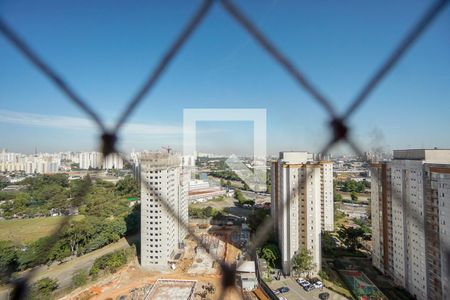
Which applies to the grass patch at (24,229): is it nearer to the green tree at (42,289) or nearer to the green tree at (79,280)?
the green tree at (79,280)

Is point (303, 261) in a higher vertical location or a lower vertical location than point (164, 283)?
higher

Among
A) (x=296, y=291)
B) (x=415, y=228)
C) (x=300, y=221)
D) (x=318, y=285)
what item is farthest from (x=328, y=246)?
(x=415, y=228)

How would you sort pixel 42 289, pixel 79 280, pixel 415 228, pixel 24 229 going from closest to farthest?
pixel 415 228 → pixel 42 289 → pixel 79 280 → pixel 24 229

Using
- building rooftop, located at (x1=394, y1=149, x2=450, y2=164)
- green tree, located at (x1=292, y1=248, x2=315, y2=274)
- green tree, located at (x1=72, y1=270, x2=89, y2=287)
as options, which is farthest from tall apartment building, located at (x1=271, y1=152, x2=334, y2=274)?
green tree, located at (x1=72, y1=270, x2=89, y2=287)

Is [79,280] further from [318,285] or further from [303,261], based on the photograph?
[318,285]

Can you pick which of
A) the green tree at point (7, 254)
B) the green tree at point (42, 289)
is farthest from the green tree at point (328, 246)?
the green tree at point (7, 254)

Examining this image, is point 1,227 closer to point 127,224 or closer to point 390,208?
point 127,224
